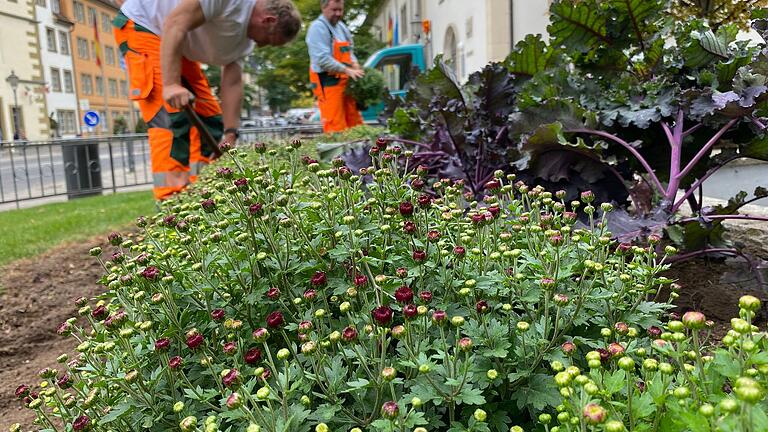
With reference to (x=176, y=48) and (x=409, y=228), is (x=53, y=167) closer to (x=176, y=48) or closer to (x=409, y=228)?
(x=176, y=48)

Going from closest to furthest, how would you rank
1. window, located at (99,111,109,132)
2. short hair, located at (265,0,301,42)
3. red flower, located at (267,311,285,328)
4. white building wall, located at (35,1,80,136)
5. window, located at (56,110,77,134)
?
red flower, located at (267,311,285,328)
short hair, located at (265,0,301,42)
white building wall, located at (35,1,80,136)
window, located at (56,110,77,134)
window, located at (99,111,109,132)

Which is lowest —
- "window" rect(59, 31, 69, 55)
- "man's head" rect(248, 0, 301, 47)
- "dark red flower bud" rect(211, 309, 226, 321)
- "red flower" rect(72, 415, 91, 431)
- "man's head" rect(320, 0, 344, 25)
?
"red flower" rect(72, 415, 91, 431)

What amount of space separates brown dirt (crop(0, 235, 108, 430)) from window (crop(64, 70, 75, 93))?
52598 millimetres

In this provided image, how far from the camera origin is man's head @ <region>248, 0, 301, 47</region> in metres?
4.39

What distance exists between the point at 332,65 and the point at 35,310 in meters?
4.92

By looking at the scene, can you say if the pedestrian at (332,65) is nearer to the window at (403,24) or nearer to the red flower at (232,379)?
the red flower at (232,379)

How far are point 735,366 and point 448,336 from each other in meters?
0.58

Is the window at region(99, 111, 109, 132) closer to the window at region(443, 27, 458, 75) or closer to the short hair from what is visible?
the window at region(443, 27, 458, 75)

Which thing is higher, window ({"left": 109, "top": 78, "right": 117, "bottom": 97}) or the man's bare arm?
window ({"left": 109, "top": 78, "right": 117, "bottom": 97})

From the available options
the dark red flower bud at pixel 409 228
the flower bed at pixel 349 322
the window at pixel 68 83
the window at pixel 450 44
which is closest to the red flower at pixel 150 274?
the flower bed at pixel 349 322

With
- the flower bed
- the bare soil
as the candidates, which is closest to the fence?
the bare soil

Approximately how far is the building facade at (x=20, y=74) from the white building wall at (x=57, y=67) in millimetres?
2793

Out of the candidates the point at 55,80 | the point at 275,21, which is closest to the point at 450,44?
the point at 275,21

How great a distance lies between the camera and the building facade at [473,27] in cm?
1309
